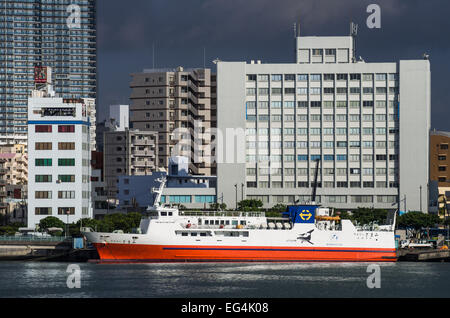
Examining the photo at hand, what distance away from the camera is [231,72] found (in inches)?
6102

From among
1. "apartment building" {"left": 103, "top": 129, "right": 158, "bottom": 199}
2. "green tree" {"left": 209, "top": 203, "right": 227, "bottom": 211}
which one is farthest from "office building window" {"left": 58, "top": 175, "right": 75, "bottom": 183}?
"apartment building" {"left": 103, "top": 129, "right": 158, "bottom": 199}

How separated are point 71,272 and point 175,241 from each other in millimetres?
12610

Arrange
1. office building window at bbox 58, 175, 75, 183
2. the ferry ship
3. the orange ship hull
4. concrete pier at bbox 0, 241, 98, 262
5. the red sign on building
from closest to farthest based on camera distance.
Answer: the orange ship hull, the ferry ship, concrete pier at bbox 0, 241, 98, 262, office building window at bbox 58, 175, 75, 183, the red sign on building

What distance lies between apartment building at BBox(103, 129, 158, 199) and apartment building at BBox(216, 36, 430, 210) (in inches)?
1542

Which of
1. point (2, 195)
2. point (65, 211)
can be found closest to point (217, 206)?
point (65, 211)

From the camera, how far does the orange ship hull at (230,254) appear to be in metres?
92.0

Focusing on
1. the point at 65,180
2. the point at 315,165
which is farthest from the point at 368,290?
the point at 315,165

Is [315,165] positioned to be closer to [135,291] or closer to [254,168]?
[254,168]

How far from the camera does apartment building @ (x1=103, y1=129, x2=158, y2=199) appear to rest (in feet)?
626

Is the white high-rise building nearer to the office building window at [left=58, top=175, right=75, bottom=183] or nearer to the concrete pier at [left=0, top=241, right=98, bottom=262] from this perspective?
the office building window at [left=58, top=175, right=75, bottom=183]

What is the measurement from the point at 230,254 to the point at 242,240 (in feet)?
6.43
